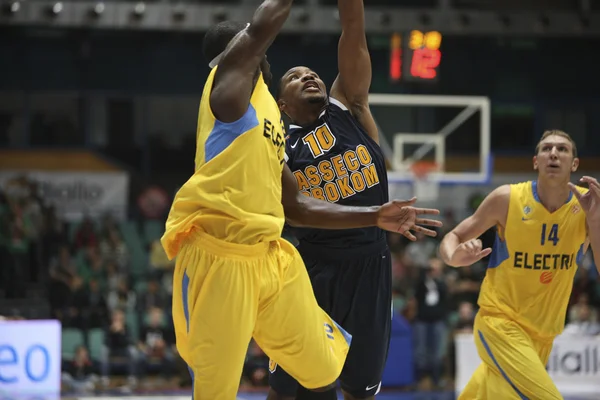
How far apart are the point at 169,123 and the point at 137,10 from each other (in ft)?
9.12

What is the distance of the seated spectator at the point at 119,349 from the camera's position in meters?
12.1

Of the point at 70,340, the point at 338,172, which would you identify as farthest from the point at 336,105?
the point at 70,340

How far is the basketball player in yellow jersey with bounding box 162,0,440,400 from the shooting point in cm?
391

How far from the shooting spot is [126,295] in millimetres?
13438

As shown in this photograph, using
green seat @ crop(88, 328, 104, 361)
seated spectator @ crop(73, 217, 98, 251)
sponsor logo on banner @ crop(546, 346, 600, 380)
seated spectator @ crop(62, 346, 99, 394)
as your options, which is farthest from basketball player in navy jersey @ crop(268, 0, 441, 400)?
seated spectator @ crop(73, 217, 98, 251)

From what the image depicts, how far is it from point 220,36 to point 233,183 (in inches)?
29.0

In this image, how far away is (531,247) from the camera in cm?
560

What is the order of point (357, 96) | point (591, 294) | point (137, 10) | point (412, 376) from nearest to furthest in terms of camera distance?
point (357, 96), point (412, 376), point (591, 294), point (137, 10)

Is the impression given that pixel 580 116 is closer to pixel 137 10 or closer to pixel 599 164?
pixel 599 164

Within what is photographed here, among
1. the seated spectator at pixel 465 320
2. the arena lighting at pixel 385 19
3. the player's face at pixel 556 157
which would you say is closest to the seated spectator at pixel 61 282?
the seated spectator at pixel 465 320

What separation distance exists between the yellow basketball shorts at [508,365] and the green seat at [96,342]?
7.54 metres

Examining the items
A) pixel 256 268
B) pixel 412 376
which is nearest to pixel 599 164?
pixel 412 376

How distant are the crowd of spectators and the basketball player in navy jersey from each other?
6803 mm

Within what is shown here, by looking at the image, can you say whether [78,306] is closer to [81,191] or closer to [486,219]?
[81,191]
